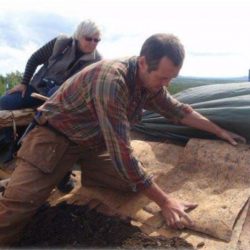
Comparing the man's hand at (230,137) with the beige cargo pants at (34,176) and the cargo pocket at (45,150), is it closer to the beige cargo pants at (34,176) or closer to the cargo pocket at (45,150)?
the beige cargo pants at (34,176)

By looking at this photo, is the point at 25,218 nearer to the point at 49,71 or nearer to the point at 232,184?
the point at 232,184

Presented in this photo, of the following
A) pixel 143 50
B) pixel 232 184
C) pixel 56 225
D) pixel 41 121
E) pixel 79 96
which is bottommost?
pixel 56 225

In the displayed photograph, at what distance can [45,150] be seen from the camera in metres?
2.62

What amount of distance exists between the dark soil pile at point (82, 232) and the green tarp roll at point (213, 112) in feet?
3.13

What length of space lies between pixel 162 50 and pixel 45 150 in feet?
3.21

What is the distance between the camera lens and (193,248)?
2215mm

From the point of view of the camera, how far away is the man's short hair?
2.15m

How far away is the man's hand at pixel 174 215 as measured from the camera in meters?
2.34

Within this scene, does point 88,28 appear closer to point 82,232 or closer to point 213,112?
point 213,112

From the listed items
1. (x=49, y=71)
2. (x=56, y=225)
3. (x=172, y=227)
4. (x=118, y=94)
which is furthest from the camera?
(x=49, y=71)

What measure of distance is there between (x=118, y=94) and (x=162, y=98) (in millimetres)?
639

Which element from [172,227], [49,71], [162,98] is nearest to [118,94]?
[162,98]

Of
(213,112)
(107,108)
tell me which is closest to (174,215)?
(107,108)

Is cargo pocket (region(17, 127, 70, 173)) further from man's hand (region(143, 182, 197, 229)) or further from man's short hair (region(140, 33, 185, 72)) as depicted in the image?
man's short hair (region(140, 33, 185, 72))
